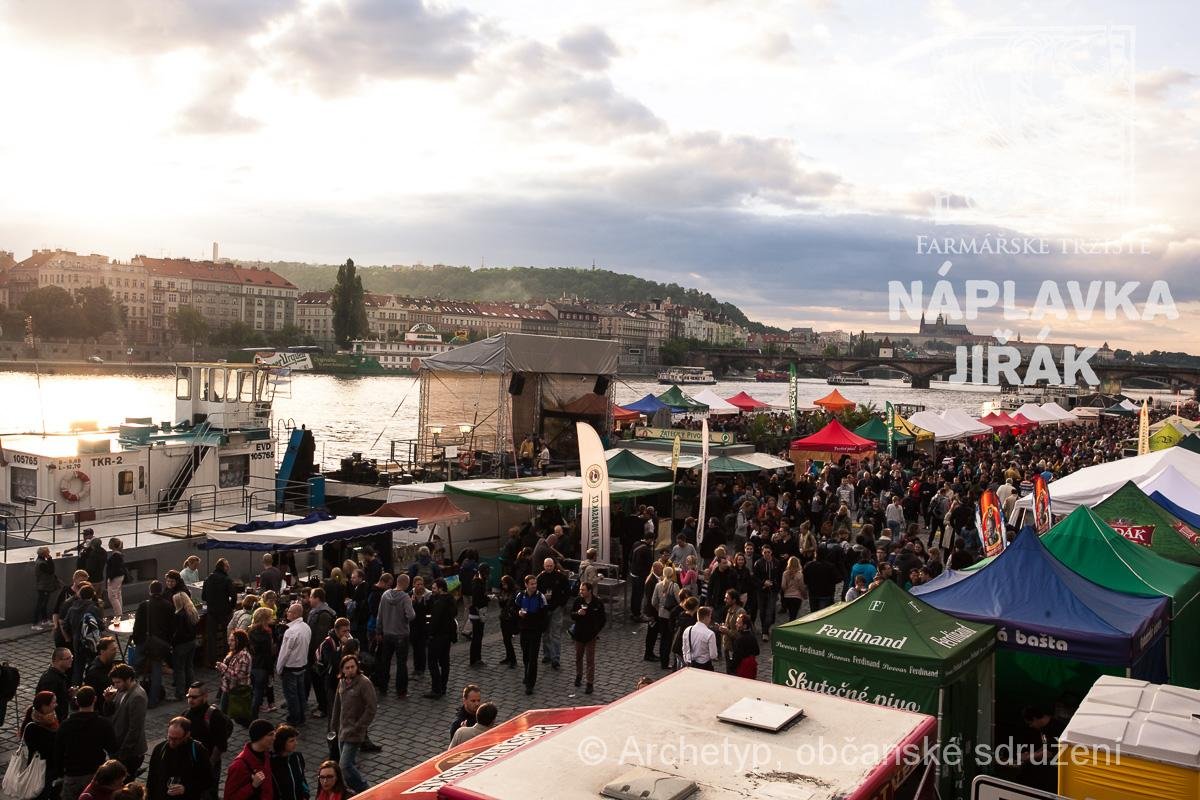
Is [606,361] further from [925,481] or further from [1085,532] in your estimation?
[1085,532]

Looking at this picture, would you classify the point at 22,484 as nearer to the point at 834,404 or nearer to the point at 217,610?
the point at 217,610

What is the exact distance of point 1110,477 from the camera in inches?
590

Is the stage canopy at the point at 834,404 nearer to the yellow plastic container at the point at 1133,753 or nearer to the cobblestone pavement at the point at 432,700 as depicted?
the cobblestone pavement at the point at 432,700

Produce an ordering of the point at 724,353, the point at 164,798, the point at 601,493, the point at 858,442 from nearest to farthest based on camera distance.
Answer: the point at 164,798, the point at 601,493, the point at 858,442, the point at 724,353

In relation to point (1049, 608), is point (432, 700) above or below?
below

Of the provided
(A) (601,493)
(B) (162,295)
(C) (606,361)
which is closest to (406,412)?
(C) (606,361)

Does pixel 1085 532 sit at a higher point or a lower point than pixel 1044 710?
higher

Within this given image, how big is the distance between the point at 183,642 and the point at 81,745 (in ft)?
11.0

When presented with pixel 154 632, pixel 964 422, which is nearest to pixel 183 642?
pixel 154 632

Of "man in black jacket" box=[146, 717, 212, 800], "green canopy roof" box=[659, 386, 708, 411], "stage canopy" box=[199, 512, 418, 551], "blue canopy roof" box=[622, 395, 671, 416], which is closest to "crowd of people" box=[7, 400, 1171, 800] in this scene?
"man in black jacket" box=[146, 717, 212, 800]

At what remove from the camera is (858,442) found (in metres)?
25.6

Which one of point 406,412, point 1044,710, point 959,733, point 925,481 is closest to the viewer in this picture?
point 959,733

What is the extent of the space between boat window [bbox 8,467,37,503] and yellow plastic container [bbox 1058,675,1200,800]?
1645 centimetres

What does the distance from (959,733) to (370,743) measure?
5.09m
